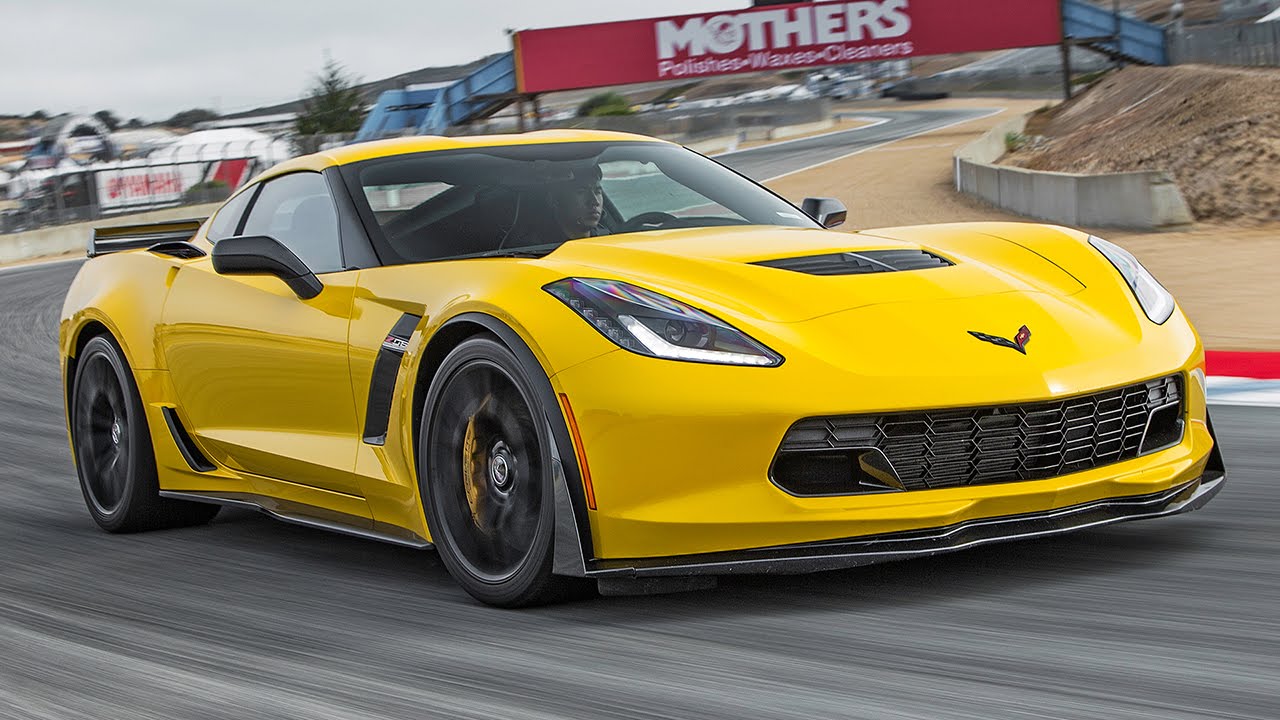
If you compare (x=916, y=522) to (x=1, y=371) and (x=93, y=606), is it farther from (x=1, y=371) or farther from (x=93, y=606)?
(x=1, y=371)

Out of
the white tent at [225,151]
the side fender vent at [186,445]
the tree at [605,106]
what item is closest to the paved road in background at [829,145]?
the white tent at [225,151]

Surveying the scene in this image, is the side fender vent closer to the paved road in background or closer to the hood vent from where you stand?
the hood vent

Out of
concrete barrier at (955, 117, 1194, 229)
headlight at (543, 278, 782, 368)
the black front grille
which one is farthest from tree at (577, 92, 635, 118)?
the black front grille

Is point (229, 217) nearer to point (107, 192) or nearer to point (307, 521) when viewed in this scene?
point (307, 521)

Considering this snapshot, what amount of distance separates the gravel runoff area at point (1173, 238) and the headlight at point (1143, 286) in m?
4.11

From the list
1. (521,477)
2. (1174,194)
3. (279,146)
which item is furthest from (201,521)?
(279,146)

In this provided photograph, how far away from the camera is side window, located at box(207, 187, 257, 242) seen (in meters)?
5.66

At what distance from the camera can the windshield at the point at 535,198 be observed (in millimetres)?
4719

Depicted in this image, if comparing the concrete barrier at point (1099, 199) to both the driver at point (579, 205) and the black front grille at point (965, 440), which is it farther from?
the black front grille at point (965, 440)

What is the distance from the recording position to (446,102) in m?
45.2

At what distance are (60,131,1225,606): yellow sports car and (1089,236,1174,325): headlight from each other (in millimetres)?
13

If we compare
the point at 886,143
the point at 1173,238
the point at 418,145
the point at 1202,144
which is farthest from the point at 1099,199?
the point at 886,143

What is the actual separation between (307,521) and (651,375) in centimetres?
165

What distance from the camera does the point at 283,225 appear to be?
5.25 metres
